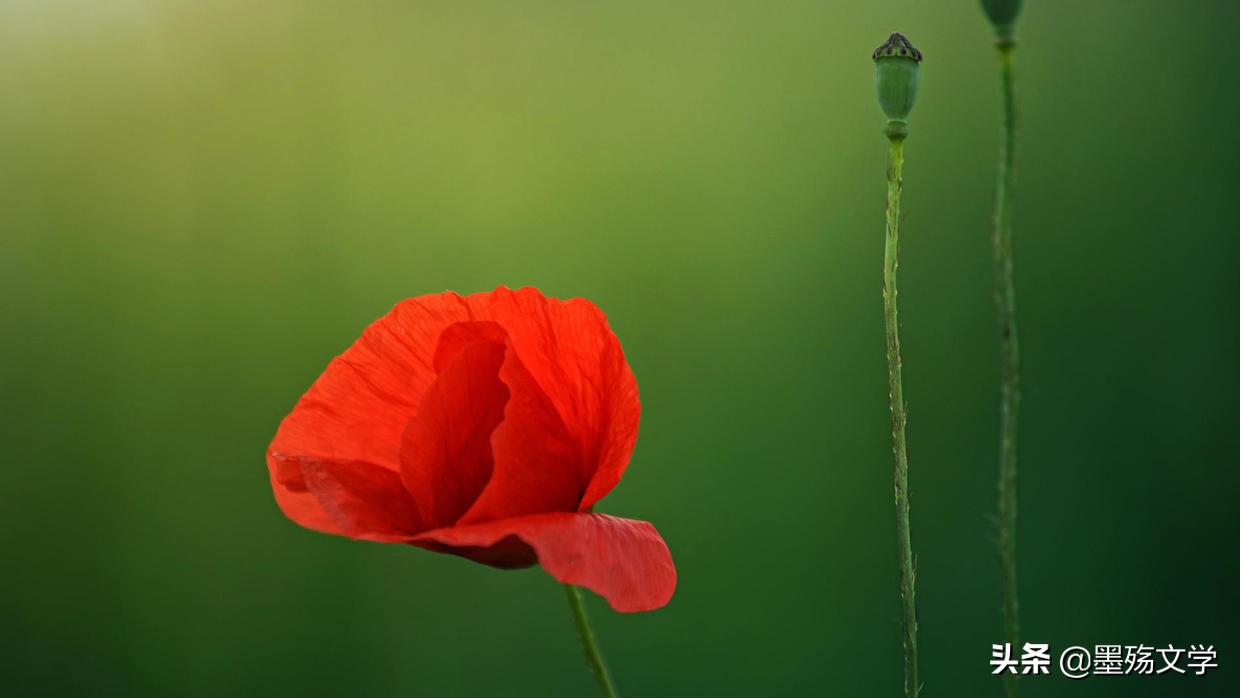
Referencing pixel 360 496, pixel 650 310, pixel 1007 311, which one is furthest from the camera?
pixel 650 310

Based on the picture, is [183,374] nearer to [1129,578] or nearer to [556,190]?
[556,190]

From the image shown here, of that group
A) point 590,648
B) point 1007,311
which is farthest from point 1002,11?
point 590,648

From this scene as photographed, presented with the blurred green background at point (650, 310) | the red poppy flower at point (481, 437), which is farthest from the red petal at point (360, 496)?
the blurred green background at point (650, 310)

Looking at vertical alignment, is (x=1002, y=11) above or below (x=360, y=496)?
above

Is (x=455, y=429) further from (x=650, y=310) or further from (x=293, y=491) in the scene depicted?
(x=650, y=310)

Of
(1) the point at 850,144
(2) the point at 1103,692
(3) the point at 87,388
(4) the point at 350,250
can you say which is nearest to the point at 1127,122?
(1) the point at 850,144

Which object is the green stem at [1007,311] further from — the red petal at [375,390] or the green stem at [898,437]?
the red petal at [375,390]

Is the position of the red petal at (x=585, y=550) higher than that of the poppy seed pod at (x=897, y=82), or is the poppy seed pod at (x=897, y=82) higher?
the poppy seed pod at (x=897, y=82)
